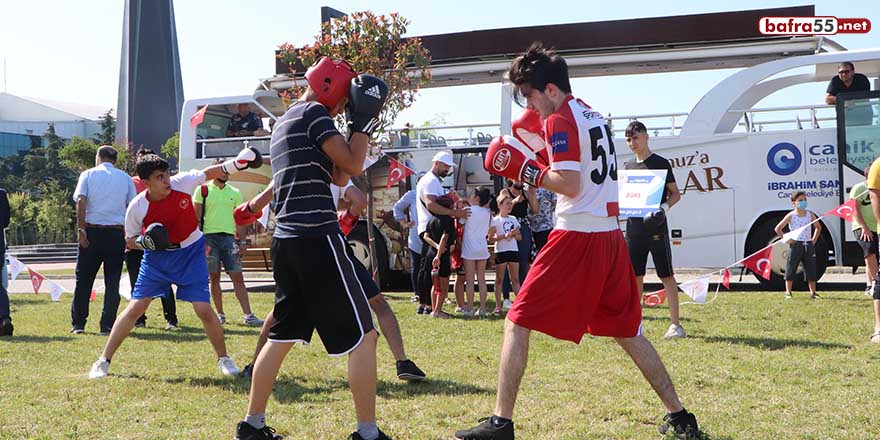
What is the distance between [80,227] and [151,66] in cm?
5521

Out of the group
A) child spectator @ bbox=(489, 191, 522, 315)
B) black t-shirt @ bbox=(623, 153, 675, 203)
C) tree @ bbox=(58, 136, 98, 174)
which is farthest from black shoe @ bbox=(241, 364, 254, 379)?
tree @ bbox=(58, 136, 98, 174)

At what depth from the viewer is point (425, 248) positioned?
35.1 ft

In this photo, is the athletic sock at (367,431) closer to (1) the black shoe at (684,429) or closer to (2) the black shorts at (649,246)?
(1) the black shoe at (684,429)

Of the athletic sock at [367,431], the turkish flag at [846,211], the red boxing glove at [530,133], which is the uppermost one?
the red boxing glove at [530,133]

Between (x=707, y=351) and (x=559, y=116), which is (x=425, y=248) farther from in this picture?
(x=559, y=116)

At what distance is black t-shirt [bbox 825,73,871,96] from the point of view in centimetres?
1259

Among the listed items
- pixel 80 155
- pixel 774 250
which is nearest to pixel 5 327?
pixel 774 250

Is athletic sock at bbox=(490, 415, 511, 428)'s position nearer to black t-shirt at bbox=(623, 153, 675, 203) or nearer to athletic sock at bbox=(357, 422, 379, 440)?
athletic sock at bbox=(357, 422, 379, 440)

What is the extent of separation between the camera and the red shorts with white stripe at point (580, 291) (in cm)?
416

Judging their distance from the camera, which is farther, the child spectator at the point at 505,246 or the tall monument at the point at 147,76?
the tall monument at the point at 147,76

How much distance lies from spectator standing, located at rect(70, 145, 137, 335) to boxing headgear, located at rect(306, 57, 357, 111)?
5.73m

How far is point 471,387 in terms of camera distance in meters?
5.74

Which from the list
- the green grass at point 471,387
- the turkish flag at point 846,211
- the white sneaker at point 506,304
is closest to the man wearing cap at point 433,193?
the white sneaker at point 506,304

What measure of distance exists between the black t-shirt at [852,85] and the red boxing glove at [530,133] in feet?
31.8
